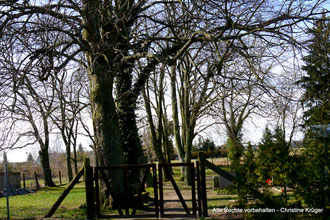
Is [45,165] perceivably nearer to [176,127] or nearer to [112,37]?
[176,127]

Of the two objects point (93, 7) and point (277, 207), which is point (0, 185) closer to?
point (93, 7)

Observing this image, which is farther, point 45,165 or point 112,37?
point 45,165

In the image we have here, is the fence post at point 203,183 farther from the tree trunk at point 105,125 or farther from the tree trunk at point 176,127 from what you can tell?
the tree trunk at point 176,127

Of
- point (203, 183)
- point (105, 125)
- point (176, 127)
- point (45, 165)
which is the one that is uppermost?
point (176, 127)

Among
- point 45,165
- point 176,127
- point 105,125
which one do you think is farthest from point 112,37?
point 45,165

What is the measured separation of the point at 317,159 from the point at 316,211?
102 cm

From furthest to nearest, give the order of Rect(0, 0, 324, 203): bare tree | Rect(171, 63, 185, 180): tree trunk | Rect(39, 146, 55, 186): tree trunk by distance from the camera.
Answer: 1. Rect(39, 146, 55, 186): tree trunk
2. Rect(171, 63, 185, 180): tree trunk
3. Rect(0, 0, 324, 203): bare tree

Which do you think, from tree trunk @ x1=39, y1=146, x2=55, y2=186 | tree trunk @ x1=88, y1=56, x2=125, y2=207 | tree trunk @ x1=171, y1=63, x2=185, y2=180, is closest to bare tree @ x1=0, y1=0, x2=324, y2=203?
tree trunk @ x1=88, y1=56, x2=125, y2=207

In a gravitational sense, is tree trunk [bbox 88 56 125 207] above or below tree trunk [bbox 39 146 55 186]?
above

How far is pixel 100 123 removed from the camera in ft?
36.8

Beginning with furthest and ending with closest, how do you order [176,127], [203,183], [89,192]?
[176,127] < [89,192] < [203,183]

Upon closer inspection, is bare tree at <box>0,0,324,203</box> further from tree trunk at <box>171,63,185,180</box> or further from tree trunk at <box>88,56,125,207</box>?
tree trunk at <box>171,63,185,180</box>

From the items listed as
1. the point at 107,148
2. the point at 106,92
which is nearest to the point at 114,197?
the point at 107,148

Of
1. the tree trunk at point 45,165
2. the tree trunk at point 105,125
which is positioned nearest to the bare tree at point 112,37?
the tree trunk at point 105,125
